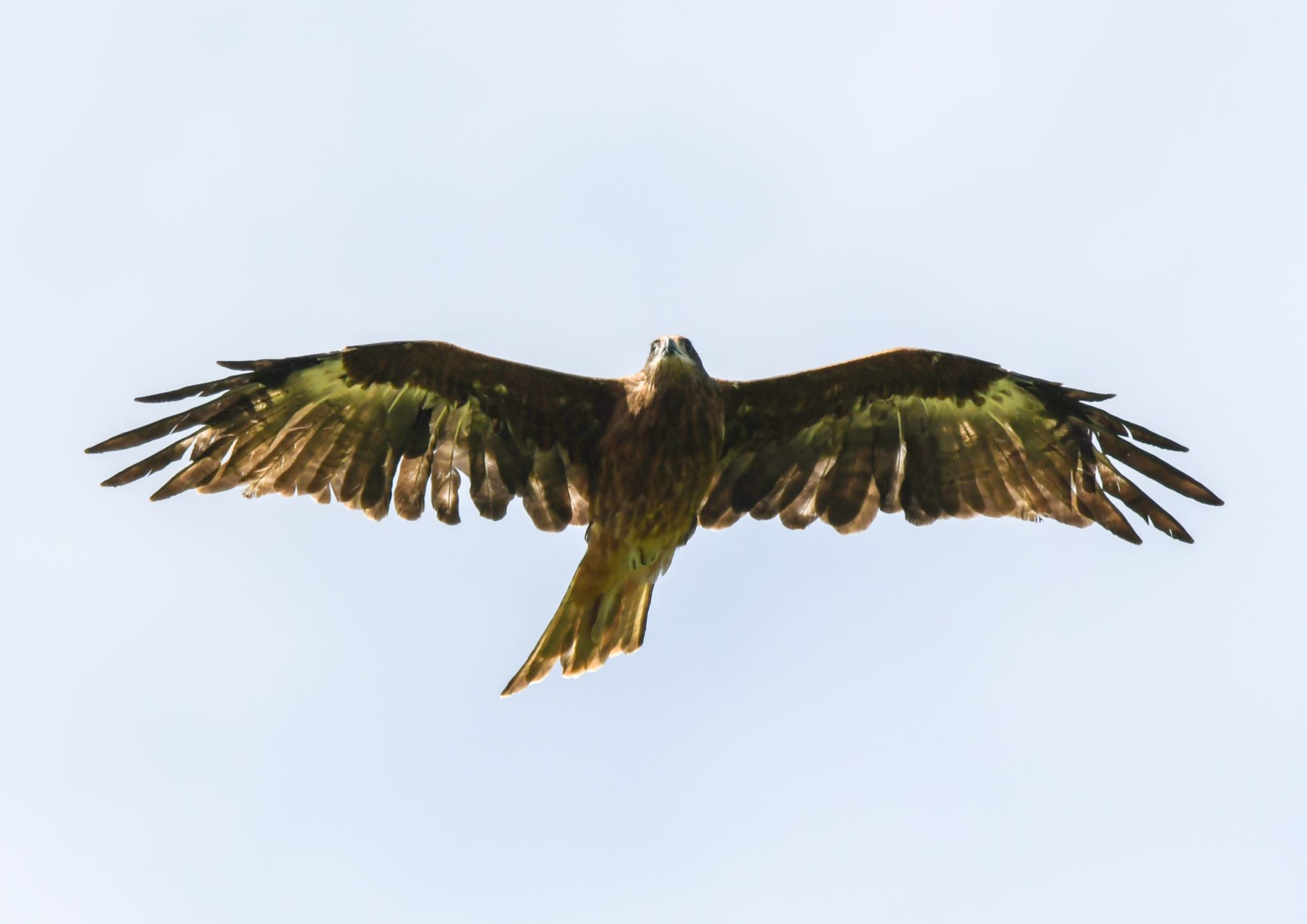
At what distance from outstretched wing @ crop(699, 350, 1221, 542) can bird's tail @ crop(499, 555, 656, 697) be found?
31.3 inches

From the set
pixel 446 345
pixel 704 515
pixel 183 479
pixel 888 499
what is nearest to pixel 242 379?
pixel 183 479

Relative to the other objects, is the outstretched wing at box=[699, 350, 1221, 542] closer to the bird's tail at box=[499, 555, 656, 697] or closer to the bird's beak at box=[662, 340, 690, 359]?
the bird's beak at box=[662, 340, 690, 359]

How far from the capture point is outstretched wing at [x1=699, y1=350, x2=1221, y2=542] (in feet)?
33.3

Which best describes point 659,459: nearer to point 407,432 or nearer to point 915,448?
point 407,432

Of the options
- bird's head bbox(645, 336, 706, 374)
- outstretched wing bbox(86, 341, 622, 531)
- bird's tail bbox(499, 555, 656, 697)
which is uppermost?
bird's head bbox(645, 336, 706, 374)

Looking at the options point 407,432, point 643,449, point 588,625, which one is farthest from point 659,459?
point 407,432

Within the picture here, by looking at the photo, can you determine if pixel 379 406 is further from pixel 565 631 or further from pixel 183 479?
pixel 565 631

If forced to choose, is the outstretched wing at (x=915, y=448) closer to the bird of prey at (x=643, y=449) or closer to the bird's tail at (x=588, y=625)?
the bird of prey at (x=643, y=449)

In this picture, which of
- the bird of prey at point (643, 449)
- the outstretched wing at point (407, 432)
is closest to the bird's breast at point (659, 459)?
the bird of prey at point (643, 449)

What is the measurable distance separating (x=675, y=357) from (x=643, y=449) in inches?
24.2

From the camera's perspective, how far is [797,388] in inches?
401

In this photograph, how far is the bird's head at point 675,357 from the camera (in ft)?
31.2

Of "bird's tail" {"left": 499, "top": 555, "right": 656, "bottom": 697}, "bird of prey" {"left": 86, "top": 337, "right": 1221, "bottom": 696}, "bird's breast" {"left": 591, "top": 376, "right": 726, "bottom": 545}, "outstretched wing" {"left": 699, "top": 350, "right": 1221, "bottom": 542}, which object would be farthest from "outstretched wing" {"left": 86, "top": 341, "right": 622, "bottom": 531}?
"outstretched wing" {"left": 699, "top": 350, "right": 1221, "bottom": 542}

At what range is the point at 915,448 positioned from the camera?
10492 millimetres
